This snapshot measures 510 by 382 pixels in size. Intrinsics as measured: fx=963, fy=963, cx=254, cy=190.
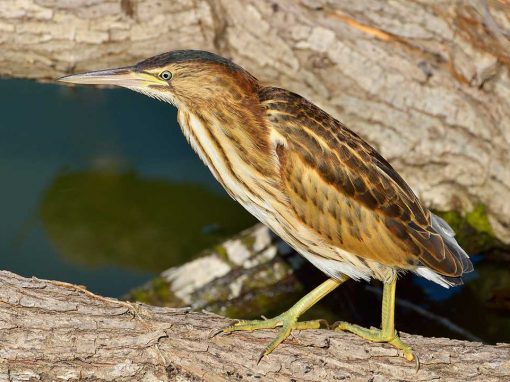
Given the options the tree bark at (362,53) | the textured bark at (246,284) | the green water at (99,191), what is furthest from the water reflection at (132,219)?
the tree bark at (362,53)

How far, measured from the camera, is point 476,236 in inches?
222

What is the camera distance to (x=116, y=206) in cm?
601

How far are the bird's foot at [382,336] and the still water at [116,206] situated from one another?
1524 millimetres

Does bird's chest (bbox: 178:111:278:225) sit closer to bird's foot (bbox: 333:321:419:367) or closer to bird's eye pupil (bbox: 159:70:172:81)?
bird's eye pupil (bbox: 159:70:172:81)

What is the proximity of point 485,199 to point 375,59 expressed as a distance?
107 centimetres

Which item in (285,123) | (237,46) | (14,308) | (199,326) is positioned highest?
(237,46)

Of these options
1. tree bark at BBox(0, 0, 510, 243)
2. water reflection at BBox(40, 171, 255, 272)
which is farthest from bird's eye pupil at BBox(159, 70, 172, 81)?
water reflection at BBox(40, 171, 255, 272)

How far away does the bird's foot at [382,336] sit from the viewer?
3666mm

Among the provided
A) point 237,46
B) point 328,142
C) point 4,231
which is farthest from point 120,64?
point 328,142

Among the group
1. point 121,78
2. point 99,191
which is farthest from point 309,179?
point 99,191

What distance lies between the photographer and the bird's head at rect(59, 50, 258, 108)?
11.8 ft

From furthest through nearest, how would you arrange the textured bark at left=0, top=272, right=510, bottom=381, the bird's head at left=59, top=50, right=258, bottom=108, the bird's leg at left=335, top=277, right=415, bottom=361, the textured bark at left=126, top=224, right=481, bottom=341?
the textured bark at left=126, top=224, right=481, bottom=341
the bird's leg at left=335, top=277, right=415, bottom=361
the bird's head at left=59, top=50, right=258, bottom=108
the textured bark at left=0, top=272, right=510, bottom=381

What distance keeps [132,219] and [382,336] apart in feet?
8.26

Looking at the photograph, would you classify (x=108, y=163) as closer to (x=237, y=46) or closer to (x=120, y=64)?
(x=120, y=64)
